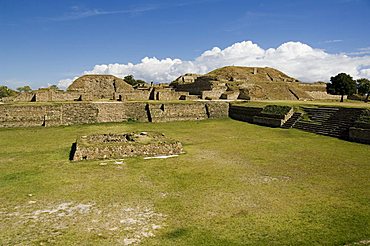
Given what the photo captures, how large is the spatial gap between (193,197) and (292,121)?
50.7ft

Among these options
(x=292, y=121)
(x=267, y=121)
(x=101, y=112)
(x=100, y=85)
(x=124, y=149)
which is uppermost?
(x=100, y=85)

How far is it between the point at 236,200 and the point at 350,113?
47.7 ft

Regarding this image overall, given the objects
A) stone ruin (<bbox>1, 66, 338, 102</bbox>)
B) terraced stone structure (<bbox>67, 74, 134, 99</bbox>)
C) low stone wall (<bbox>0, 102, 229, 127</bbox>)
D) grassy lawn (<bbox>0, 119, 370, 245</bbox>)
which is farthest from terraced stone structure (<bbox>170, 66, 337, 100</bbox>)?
grassy lawn (<bbox>0, 119, 370, 245</bbox>)

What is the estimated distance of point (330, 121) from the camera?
64.3 feet

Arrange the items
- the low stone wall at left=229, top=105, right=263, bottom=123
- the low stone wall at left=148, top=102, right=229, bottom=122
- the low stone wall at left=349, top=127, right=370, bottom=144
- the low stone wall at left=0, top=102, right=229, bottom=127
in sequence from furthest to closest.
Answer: the low stone wall at left=148, top=102, right=229, bottom=122, the low stone wall at left=229, top=105, right=263, bottom=123, the low stone wall at left=0, top=102, right=229, bottom=127, the low stone wall at left=349, top=127, right=370, bottom=144

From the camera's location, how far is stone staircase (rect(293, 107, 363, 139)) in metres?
18.1

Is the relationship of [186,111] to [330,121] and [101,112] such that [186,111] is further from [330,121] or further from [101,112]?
[330,121]

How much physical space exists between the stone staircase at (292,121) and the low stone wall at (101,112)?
287 inches

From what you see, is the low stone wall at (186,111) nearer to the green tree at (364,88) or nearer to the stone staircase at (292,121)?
the stone staircase at (292,121)

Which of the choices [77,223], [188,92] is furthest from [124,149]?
[188,92]

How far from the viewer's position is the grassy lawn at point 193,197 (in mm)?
6149

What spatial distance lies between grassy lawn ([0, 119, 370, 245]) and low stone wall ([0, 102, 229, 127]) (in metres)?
8.16

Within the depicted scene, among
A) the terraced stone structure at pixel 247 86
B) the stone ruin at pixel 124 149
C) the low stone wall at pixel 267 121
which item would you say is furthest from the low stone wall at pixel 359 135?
the terraced stone structure at pixel 247 86

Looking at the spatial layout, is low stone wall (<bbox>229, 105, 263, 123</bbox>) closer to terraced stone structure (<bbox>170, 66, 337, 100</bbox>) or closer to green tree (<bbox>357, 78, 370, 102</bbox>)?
terraced stone structure (<bbox>170, 66, 337, 100</bbox>)
